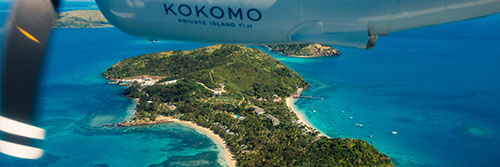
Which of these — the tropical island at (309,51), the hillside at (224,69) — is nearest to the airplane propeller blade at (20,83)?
the hillside at (224,69)

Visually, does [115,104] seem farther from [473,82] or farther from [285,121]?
[473,82]

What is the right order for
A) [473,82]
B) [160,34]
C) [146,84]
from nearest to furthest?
1. [160,34]
2. [146,84]
3. [473,82]

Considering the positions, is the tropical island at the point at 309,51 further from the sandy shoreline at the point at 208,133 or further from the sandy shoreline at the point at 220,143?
the sandy shoreline at the point at 220,143

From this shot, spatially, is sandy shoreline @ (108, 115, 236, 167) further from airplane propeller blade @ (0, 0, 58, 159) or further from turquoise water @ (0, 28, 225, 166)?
airplane propeller blade @ (0, 0, 58, 159)

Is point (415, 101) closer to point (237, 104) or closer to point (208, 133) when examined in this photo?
point (237, 104)

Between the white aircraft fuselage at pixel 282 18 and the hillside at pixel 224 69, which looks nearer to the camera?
the white aircraft fuselage at pixel 282 18

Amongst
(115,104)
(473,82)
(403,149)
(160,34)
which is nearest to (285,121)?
(403,149)

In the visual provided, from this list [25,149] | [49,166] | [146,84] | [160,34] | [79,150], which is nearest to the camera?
[25,149]

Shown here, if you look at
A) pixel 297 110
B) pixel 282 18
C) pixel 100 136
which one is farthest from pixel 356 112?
pixel 282 18
